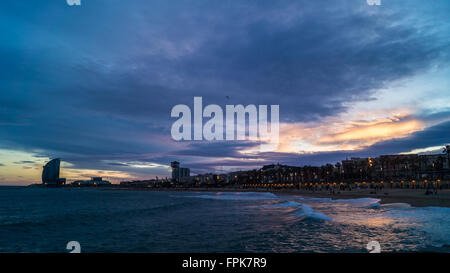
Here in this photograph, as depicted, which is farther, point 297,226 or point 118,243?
point 297,226

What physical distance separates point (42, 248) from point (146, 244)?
6563 millimetres

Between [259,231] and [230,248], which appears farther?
[259,231]

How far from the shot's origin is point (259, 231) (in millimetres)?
17516
